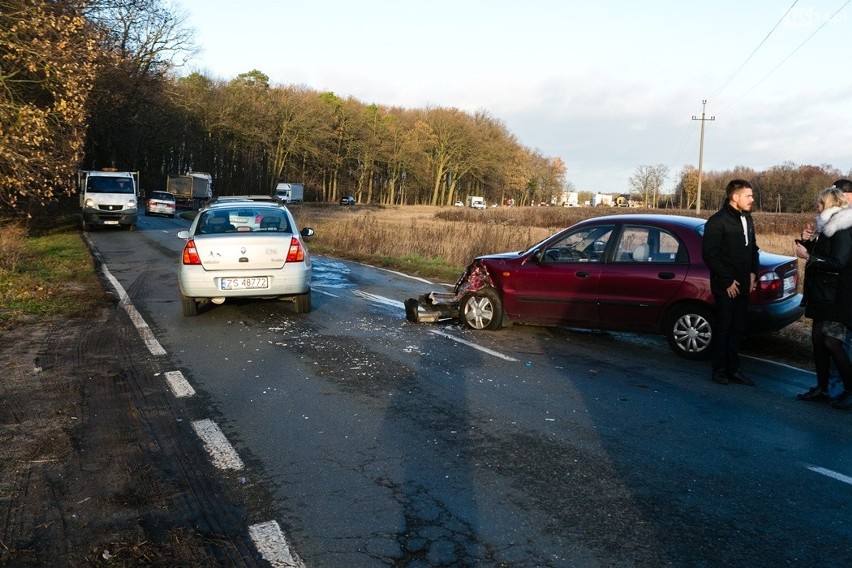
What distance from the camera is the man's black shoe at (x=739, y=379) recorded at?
7.39 m

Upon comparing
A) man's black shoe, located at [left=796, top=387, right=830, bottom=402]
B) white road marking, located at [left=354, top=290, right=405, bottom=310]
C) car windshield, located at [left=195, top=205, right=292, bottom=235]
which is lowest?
man's black shoe, located at [left=796, top=387, right=830, bottom=402]

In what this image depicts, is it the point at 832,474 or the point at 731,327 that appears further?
the point at 731,327

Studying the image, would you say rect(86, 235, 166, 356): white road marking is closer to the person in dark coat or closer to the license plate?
the license plate

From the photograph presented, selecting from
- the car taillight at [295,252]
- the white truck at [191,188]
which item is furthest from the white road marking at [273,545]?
the white truck at [191,188]

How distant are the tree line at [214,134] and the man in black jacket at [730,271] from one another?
12165 mm

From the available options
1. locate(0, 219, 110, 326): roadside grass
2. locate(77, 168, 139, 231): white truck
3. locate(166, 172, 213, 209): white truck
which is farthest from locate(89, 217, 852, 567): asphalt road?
locate(166, 172, 213, 209): white truck

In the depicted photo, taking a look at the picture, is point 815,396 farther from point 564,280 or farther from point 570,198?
point 570,198

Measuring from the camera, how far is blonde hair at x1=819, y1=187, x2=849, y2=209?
6836 millimetres

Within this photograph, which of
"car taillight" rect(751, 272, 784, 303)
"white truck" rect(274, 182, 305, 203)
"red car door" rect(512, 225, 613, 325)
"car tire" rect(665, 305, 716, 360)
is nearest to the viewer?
"car taillight" rect(751, 272, 784, 303)

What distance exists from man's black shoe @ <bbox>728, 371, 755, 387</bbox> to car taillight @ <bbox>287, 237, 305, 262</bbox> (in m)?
6.07

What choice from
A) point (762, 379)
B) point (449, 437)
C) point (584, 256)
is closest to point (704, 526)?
point (449, 437)

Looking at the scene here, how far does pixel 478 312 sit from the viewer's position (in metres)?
10.3

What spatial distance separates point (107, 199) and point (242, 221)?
2310 cm

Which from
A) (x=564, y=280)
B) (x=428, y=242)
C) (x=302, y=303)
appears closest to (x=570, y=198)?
(x=428, y=242)
